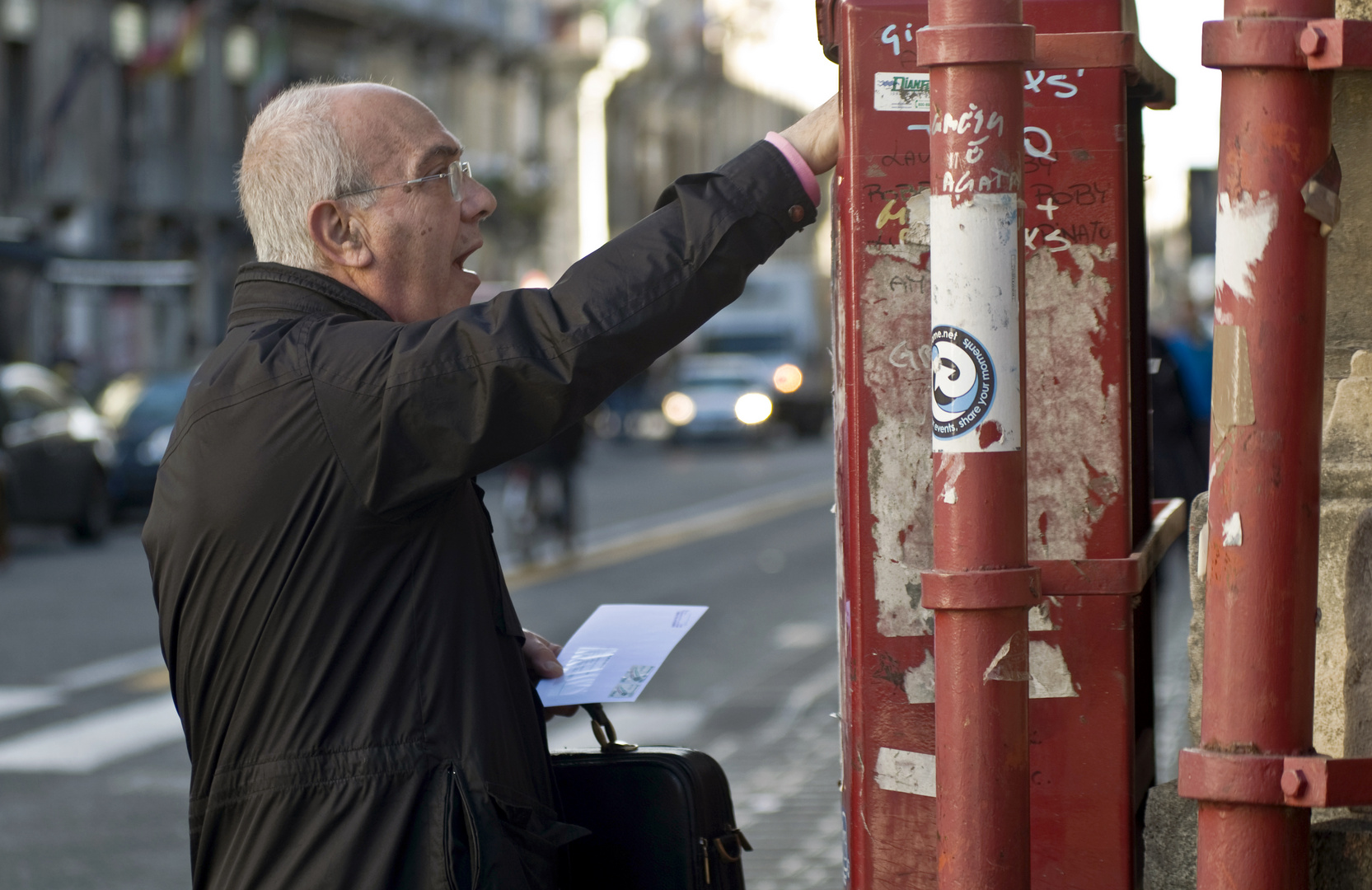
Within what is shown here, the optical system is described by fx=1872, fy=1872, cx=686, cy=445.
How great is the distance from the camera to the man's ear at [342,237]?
255 centimetres

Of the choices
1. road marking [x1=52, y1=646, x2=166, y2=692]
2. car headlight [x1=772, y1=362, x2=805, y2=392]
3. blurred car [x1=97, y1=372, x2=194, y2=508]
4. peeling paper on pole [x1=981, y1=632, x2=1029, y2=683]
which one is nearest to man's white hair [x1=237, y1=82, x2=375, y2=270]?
peeling paper on pole [x1=981, y1=632, x2=1029, y2=683]

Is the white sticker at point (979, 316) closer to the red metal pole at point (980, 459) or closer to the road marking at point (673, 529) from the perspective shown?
the red metal pole at point (980, 459)

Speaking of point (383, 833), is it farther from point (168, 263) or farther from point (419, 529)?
point (168, 263)

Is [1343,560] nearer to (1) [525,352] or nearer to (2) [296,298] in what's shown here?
(1) [525,352]

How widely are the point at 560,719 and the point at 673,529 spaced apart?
10.5m

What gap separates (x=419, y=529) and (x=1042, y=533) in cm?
81

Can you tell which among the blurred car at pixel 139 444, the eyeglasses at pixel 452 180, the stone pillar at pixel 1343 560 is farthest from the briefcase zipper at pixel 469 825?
the blurred car at pixel 139 444

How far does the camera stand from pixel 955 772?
1.98 meters

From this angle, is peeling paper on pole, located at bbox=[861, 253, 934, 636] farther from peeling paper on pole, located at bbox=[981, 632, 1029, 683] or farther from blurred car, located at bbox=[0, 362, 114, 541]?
blurred car, located at bbox=[0, 362, 114, 541]

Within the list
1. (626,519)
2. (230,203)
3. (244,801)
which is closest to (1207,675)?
(244,801)

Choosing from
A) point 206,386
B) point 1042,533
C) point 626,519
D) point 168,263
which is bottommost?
point 626,519

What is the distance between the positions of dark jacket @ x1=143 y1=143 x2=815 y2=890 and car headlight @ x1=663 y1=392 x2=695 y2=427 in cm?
3335

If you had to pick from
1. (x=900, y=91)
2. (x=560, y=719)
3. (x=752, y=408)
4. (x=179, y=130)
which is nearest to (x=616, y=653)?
(x=900, y=91)

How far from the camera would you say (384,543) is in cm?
236
